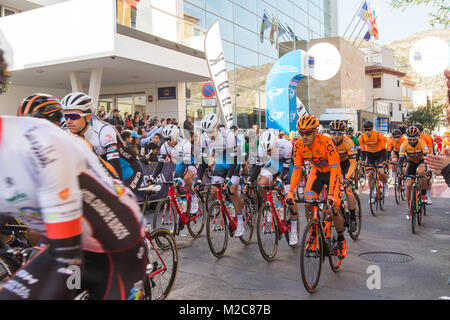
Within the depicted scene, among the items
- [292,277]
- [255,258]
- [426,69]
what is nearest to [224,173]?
[255,258]

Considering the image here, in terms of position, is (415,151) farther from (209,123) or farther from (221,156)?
(209,123)

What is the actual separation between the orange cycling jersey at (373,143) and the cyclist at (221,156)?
4971mm

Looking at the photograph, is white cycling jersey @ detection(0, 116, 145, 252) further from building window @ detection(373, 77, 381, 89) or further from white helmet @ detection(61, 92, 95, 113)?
building window @ detection(373, 77, 381, 89)

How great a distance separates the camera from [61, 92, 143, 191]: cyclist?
378cm

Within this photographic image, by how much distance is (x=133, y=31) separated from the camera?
53.3 feet

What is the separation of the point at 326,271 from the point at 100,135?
3.53 meters

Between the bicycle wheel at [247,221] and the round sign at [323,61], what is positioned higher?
the round sign at [323,61]

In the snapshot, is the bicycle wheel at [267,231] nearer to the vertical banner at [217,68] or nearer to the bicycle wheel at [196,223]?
the bicycle wheel at [196,223]

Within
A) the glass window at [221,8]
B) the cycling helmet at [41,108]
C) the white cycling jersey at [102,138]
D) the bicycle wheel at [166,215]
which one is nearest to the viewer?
the cycling helmet at [41,108]

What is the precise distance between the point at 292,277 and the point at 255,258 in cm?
106

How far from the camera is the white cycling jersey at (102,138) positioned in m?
4.24

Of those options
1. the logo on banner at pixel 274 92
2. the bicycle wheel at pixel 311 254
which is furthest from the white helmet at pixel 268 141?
the logo on banner at pixel 274 92

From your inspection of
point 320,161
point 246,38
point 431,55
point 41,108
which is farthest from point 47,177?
point 246,38
